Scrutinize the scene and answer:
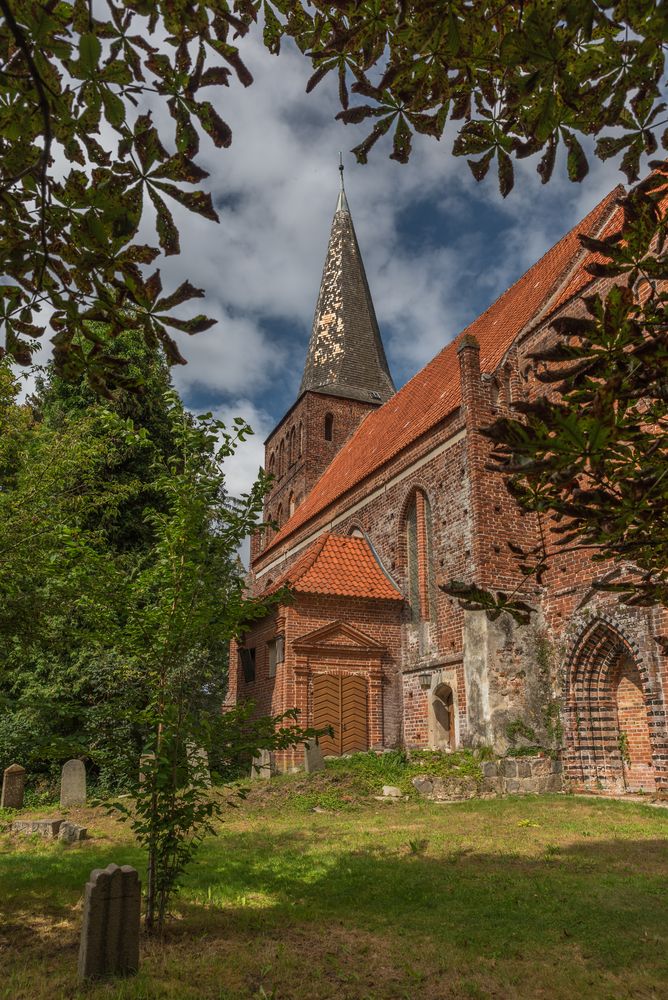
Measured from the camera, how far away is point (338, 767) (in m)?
13.6

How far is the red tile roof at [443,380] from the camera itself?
15609 mm

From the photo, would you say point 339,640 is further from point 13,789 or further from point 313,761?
point 13,789

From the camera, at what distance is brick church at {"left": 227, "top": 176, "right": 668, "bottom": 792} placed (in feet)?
39.0

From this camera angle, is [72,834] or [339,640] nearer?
[72,834]

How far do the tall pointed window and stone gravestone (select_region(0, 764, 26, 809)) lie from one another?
29.7 ft

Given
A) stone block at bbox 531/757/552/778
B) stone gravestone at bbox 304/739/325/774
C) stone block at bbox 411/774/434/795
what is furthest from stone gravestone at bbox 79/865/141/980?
stone gravestone at bbox 304/739/325/774

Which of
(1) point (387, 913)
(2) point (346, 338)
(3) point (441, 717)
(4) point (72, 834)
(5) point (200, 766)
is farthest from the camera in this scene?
(2) point (346, 338)

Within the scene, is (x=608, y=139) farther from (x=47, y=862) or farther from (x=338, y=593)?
(x=338, y=593)

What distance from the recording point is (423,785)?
39.4 feet

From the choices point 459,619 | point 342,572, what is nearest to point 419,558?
point 342,572

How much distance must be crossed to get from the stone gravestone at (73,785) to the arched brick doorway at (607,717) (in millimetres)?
9122

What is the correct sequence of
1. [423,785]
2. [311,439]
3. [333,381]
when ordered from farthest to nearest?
[333,381] < [311,439] < [423,785]

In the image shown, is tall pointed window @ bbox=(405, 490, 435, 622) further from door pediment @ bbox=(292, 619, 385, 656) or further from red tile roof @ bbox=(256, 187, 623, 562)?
red tile roof @ bbox=(256, 187, 623, 562)

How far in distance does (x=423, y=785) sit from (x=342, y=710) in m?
3.94
